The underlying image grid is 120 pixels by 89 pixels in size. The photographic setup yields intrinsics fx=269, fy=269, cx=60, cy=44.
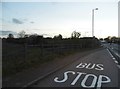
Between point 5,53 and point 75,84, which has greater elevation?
point 5,53

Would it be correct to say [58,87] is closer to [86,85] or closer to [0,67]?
[86,85]

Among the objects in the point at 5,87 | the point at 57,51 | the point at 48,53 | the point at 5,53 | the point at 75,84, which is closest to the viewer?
the point at 5,87

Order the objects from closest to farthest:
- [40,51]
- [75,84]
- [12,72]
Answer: [75,84]
[12,72]
[40,51]

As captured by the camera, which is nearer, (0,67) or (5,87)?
(5,87)

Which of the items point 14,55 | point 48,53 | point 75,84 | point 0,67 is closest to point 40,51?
point 48,53

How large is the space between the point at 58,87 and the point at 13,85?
1647mm

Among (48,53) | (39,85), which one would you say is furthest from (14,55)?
(48,53)

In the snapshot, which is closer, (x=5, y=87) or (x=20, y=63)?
(x=5, y=87)

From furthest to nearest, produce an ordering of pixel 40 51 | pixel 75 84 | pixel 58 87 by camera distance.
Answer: pixel 40 51
pixel 75 84
pixel 58 87

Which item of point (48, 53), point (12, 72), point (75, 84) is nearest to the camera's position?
point (75, 84)

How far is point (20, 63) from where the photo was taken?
52.1 ft

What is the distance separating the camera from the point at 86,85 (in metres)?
10.4

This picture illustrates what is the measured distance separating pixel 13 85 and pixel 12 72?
11.2 ft

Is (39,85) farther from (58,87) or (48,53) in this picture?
(48,53)
